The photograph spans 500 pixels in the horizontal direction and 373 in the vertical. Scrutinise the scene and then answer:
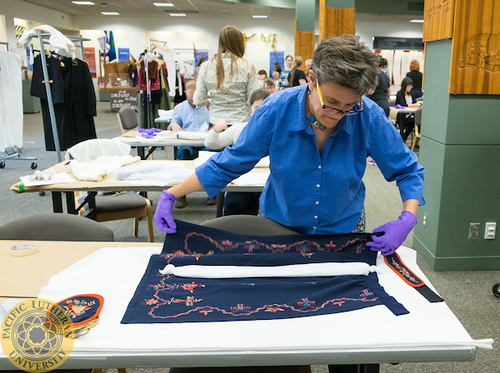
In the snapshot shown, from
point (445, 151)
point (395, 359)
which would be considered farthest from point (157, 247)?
point (445, 151)

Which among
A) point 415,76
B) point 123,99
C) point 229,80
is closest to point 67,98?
point 229,80

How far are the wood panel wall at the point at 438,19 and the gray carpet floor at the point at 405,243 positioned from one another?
5.40ft

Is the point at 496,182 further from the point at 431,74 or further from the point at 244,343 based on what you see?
the point at 244,343

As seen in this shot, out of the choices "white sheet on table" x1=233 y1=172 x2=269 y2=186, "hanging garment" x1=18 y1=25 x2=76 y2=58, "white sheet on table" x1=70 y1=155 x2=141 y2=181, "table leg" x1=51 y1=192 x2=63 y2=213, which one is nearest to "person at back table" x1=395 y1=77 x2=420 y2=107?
"hanging garment" x1=18 y1=25 x2=76 y2=58

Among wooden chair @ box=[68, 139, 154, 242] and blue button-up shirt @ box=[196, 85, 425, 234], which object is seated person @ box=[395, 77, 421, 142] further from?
blue button-up shirt @ box=[196, 85, 425, 234]

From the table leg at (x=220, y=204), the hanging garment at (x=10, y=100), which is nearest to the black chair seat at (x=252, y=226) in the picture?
the table leg at (x=220, y=204)

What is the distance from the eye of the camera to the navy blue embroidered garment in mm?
1241

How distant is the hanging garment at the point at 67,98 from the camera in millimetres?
5180

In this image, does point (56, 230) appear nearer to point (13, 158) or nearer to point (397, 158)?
point (397, 158)

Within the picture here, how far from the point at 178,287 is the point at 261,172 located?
1.86 metres

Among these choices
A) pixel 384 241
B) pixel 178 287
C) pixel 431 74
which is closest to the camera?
pixel 178 287

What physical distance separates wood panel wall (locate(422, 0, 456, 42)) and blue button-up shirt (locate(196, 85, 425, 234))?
1.73 meters

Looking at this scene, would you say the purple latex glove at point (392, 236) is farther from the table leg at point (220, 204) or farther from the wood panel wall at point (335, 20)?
the wood panel wall at point (335, 20)

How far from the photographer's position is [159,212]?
159 centimetres
